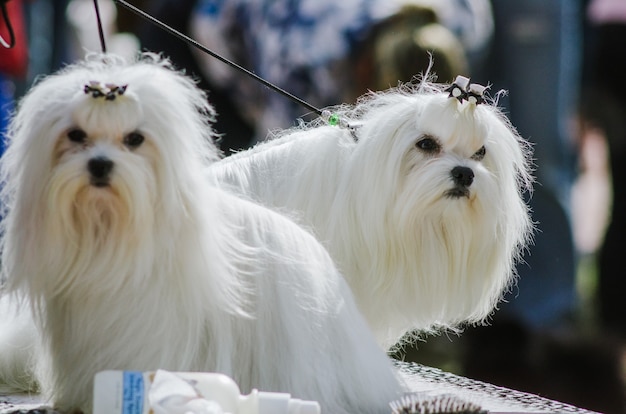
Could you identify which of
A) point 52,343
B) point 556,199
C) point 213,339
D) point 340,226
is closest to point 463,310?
point 340,226

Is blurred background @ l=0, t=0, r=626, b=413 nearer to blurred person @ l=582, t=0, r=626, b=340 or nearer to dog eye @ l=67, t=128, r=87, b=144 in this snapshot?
blurred person @ l=582, t=0, r=626, b=340

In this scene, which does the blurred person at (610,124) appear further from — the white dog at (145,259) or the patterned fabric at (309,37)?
the white dog at (145,259)

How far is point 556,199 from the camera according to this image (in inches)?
174

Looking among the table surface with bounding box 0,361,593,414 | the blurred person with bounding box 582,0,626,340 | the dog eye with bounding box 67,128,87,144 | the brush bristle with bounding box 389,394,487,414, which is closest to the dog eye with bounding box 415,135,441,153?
the table surface with bounding box 0,361,593,414

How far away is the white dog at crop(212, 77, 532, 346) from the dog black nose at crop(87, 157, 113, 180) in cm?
63

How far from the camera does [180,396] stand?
1.91 meters

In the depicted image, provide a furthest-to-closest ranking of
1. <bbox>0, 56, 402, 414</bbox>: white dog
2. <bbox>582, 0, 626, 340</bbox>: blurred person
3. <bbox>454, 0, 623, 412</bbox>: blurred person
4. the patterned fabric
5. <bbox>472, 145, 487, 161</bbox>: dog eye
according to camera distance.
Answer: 1. <bbox>582, 0, 626, 340</bbox>: blurred person
2. <bbox>454, 0, 623, 412</bbox>: blurred person
3. the patterned fabric
4. <bbox>472, 145, 487, 161</bbox>: dog eye
5. <bbox>0, 56, 402, 414</bbox>: white dog

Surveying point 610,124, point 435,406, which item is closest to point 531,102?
point 610,124

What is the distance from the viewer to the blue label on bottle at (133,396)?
1.92 metres

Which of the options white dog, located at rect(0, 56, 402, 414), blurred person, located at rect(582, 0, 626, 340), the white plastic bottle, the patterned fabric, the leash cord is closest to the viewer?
the white plastic bottle

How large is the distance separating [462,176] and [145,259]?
81 centimetres

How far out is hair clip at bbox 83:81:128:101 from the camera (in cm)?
204

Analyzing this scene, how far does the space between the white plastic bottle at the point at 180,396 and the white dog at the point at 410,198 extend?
0.68 meters

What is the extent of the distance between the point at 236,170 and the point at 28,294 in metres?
0.67
